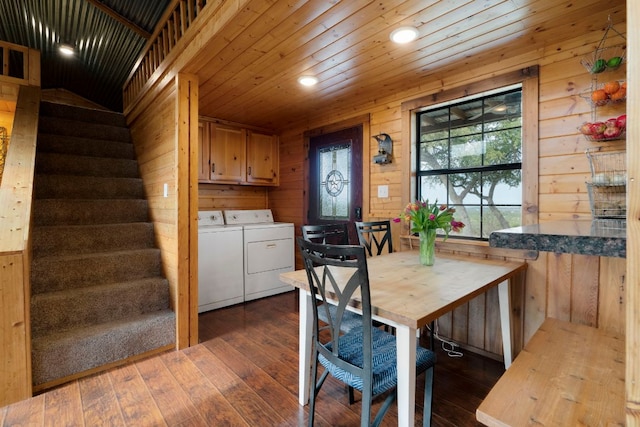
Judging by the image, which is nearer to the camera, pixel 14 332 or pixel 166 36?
pixel 14 332

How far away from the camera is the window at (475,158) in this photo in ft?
7.59

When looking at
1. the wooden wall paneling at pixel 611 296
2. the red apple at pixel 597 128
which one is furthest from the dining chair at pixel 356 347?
the red apple at pixel 597 128

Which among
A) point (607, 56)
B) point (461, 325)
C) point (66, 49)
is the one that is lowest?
point (461, 325)

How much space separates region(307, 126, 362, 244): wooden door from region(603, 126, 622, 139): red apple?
1.99m

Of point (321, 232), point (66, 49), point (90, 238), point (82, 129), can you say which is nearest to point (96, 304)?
point (90, 238)

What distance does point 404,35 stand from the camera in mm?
1948

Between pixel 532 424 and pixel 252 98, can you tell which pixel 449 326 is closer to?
pixel 532 424

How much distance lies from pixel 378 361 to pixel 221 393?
108 cm

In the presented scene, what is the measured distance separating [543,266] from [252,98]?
2931 millimetres

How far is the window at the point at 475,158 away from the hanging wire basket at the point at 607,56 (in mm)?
448

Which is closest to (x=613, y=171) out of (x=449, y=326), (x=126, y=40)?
(x=449, y=326)

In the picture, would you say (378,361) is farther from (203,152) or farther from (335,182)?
(203,152)

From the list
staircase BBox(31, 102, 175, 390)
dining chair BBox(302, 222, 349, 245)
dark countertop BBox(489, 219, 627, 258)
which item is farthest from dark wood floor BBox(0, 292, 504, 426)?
dark countertop BBox(489, 219, 627, 258)

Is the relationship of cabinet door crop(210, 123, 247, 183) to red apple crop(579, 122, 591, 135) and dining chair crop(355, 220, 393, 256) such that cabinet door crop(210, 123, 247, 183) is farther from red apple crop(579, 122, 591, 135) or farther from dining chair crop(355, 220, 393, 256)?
red apple crop(579, 122, 591, 135)
